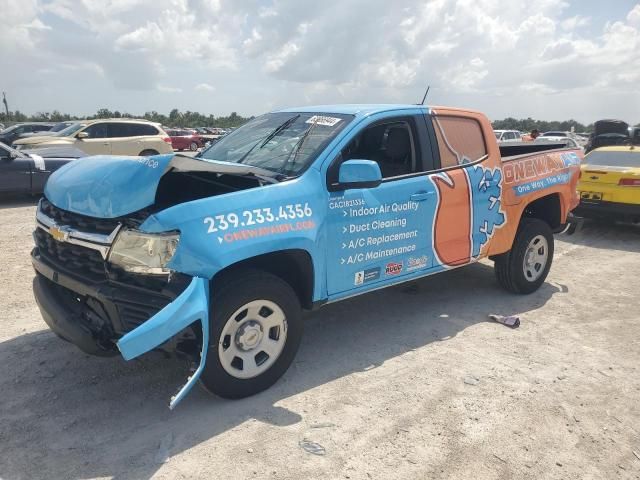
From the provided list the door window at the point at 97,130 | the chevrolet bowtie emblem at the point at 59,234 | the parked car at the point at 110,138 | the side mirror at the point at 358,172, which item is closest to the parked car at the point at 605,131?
the parked car at the point at 110,138

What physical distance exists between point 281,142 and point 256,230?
1.17 m

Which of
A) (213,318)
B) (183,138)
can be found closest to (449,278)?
(213,318)

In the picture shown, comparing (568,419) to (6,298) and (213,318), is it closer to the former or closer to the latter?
(213,318)

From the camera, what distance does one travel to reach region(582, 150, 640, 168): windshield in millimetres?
9359

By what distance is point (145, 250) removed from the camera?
299cm

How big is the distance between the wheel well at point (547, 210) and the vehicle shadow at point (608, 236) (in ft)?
9.62

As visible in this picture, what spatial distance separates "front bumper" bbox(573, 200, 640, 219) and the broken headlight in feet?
27.5

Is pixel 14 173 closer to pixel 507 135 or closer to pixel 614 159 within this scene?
pixel 614 159

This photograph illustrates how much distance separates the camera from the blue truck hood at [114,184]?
3082 millimetres

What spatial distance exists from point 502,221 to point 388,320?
152cm

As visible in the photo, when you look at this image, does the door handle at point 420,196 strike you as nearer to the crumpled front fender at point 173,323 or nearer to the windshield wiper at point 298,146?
the windshield wiper at point 298,146

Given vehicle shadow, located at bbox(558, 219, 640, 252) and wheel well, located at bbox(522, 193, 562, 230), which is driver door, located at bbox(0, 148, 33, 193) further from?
vehicle shadow, located at bbox(558, 219, 640, 252)

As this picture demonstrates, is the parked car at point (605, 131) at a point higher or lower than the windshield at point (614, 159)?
higher

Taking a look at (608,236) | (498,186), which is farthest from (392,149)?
(608,236)
